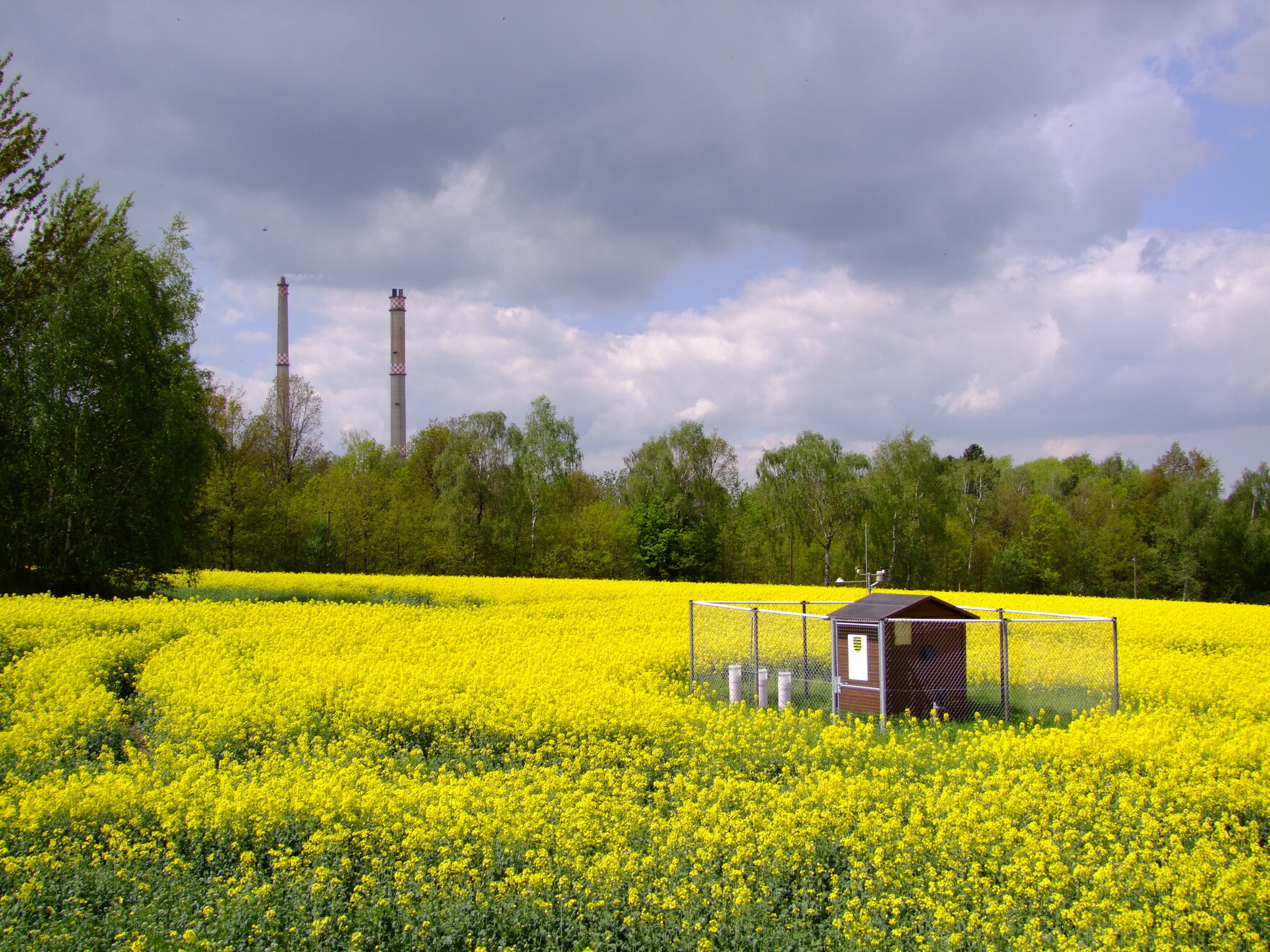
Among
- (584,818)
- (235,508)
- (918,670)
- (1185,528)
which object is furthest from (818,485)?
(584,818)

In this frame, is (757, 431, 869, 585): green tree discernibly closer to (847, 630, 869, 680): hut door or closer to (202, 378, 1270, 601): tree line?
(202, 378, 1270, 601): tree line

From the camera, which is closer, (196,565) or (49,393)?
(49,393)

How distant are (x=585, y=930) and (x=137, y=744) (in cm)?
759

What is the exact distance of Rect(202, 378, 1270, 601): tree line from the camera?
167ft

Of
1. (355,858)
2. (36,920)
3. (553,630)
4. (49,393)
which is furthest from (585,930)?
(49,393)

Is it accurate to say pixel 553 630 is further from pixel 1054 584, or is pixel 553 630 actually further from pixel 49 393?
pixel 1054 584

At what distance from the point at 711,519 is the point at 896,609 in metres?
45.4

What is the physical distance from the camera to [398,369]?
217 feet

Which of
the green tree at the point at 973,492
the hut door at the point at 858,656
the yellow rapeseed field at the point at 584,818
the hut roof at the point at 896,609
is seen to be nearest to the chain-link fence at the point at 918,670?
the hut door at the point at 858,656

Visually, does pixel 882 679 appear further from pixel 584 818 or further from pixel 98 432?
pixel 98 432

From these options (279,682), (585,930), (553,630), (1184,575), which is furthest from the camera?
(1184,575)

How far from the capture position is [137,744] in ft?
34.9

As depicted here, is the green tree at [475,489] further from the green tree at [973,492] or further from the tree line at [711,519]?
the green tree at [973,492]

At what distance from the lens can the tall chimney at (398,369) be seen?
65062 mm
